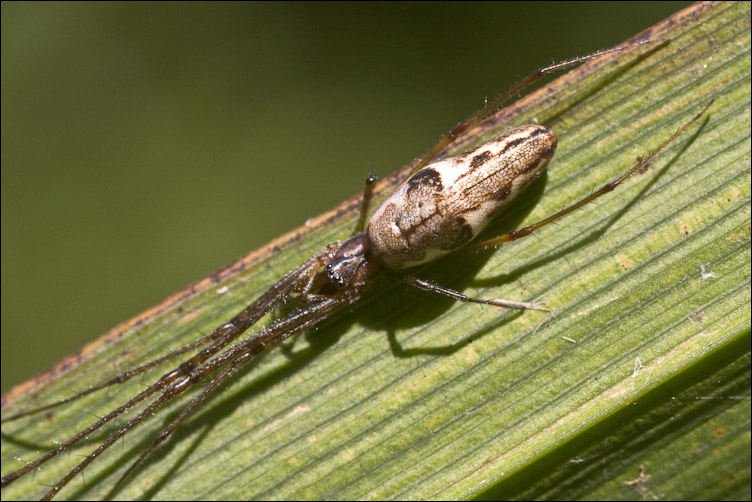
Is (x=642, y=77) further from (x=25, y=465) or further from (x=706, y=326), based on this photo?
(x=25, y=465)

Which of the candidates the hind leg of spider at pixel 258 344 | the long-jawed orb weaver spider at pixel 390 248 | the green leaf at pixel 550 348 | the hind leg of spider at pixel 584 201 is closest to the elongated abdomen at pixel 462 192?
the long-jawed orb weaver spider at pixel 390 248

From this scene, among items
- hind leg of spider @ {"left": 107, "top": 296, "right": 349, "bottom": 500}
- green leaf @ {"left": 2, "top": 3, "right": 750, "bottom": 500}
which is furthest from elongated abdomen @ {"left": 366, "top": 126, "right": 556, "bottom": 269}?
hind leg of spider @ {"left": 107, "top": 296, "right": 349, "bottom": 500}

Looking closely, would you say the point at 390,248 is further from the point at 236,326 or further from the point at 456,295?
the point at 236,326

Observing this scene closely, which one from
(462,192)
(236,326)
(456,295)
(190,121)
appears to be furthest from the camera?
(190,121)

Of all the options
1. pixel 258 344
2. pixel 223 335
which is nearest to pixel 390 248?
pixel 258 344

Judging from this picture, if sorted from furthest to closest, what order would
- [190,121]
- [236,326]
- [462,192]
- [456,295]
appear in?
[190,121] < [236,326] < [456,295] < [462,192]

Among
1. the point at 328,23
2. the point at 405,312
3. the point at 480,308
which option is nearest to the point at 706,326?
the point at 480,308

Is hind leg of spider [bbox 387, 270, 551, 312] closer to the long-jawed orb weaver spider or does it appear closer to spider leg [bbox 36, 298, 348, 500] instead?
the long-jawed orb weaver spider

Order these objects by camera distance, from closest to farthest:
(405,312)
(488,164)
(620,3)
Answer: (488,164) < (405,312) < (620,3)

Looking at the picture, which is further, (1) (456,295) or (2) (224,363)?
(2) (224,363)
